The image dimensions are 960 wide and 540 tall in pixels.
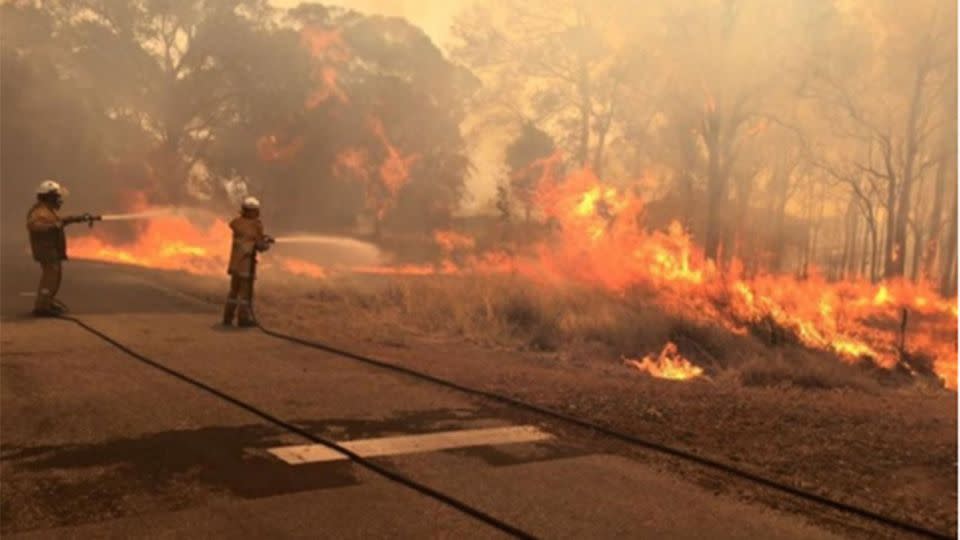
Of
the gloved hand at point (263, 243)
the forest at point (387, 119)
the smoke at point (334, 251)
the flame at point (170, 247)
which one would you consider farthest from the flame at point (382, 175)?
the gloved hand at point (263, 243)

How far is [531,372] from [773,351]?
5805mm

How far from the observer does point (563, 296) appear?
1533 cm

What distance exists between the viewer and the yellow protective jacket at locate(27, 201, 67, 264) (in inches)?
450

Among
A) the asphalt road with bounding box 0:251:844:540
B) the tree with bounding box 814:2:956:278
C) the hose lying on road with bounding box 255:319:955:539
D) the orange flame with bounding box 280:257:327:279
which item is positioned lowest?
the asphalt road with bounding box 0:251:844:540

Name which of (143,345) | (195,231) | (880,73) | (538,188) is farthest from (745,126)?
(143,345)

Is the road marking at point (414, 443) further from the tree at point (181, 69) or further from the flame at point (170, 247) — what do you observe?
the tree at point (181, 69)

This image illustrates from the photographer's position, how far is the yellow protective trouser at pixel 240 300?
11.6 m

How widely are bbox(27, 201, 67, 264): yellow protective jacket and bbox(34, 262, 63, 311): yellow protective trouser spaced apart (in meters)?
0.17

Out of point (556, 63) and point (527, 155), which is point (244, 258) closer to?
point (556, 63)

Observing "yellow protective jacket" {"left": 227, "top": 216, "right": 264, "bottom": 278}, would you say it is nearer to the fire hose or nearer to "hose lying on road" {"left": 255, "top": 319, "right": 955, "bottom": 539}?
the fire hose

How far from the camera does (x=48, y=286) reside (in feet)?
38.5

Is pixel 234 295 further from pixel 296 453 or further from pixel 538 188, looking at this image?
pixel 538 188

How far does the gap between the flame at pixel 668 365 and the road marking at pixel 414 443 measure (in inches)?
206

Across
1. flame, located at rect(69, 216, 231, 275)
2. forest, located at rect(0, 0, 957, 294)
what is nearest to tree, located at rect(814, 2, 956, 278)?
forest, located at rect(0, 0, 957, 294)
